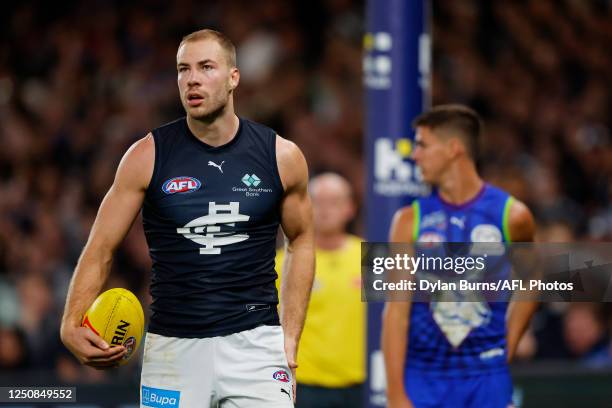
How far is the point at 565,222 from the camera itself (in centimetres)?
1042

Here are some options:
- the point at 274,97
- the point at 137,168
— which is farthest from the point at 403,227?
the point at 274,97

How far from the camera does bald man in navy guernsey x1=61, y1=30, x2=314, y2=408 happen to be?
4.68m

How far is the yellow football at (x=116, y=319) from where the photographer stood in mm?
4645

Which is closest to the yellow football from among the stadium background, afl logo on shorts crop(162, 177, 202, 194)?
afl logo on shorts crop(162, 177, 202, 194)

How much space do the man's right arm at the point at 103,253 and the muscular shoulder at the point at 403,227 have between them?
1624 mm

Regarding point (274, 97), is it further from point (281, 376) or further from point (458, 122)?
point (281, 376)

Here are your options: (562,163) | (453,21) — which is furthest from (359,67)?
(562,163)

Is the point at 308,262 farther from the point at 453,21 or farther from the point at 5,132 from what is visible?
the point at 453,21

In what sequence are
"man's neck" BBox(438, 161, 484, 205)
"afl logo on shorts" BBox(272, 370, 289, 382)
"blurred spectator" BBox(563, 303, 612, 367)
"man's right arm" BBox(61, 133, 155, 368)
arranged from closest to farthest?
"man's right arm" BBox(61, 133, 155, 368), "afl logo on shorts" BBox(272, 370, 289, 382), "man's neck" BBox(438, 161, 484, 205), "blurred spectator" BBox(563, 303, 612, 367)

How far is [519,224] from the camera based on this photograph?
584 cm

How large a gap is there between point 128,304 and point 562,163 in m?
7.91

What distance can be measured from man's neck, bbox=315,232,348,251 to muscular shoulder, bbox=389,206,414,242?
8.48 feet

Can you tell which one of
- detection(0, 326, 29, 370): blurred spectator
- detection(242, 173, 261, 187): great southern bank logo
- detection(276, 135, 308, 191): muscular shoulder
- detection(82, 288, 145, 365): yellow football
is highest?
detection(276, 135, 308, 191): muscular shoulder

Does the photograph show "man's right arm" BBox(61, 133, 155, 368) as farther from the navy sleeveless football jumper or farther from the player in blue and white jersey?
the player in blue and white jersey
